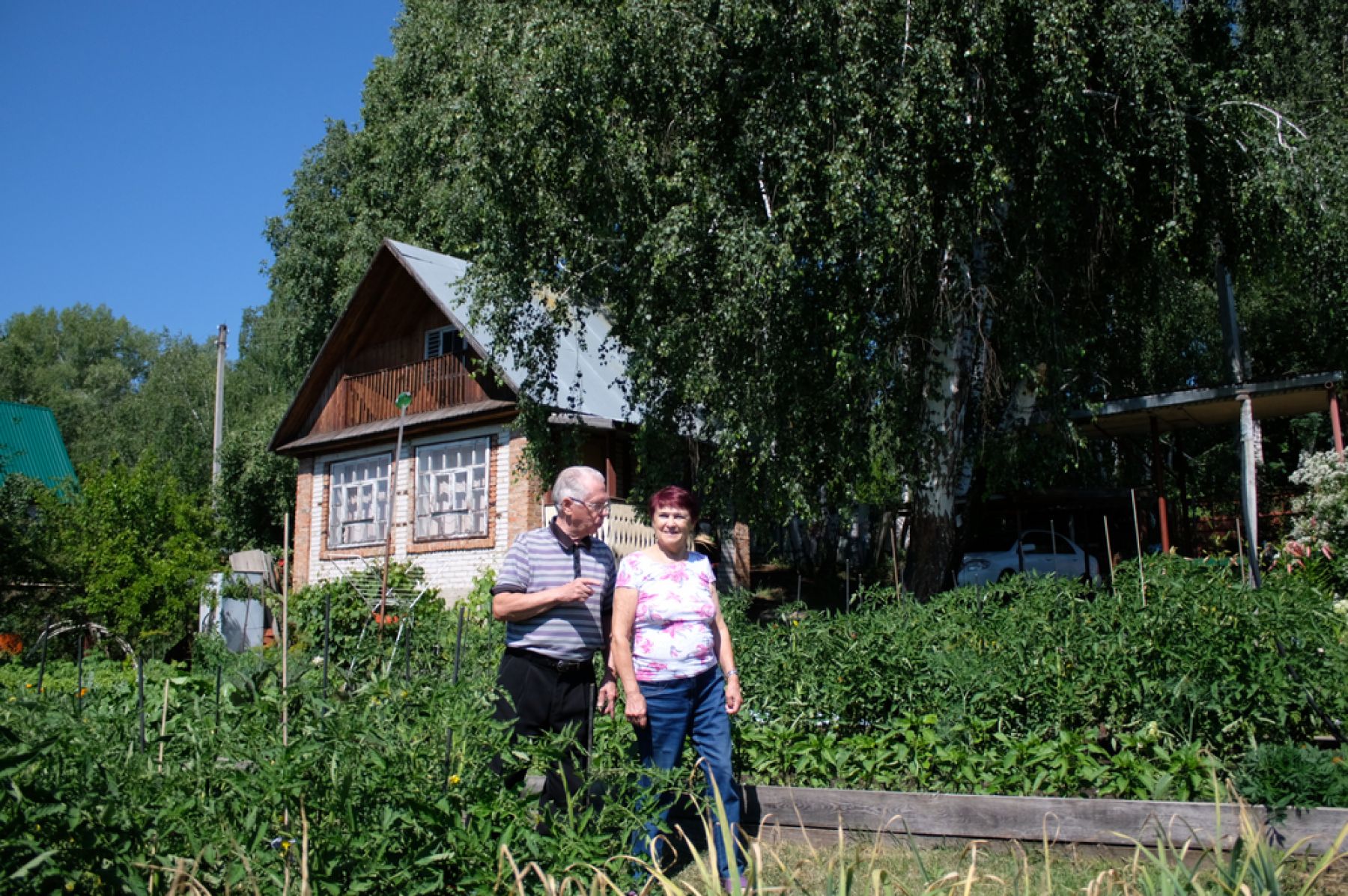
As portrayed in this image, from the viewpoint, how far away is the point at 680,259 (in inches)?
406

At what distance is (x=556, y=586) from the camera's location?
3.87 metres

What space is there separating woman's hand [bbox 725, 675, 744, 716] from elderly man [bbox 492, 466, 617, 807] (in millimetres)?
462

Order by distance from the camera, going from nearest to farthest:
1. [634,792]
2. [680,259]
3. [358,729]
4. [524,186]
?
1. [358,729]
2. [634,792]
3. [680,259]
4. [524,186]

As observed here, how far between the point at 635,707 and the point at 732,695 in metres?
0.46

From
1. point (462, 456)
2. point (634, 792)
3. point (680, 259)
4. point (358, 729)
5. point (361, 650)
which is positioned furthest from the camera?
point (462, 456)

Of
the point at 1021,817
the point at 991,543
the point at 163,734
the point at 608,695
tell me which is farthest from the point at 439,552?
the point at 163,734

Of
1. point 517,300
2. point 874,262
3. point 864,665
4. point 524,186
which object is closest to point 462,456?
point 517,300

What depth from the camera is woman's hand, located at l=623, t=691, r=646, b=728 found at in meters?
3.80

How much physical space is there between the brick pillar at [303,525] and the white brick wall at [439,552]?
176mm

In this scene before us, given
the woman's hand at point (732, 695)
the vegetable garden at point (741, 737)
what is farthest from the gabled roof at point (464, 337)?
the woman's hand at point (732, 695)

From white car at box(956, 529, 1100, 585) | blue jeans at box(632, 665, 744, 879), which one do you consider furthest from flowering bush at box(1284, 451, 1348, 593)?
blue jeans at box(632, 665, 744, 879)

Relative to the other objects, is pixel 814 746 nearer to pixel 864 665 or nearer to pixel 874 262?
pixel 864 665

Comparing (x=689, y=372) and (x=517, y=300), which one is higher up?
(x=517, y=300)

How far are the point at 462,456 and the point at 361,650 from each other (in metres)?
10.9
